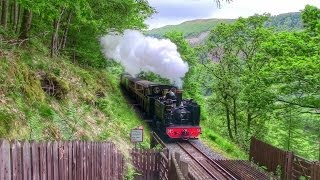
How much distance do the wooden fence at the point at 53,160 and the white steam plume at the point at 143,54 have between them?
22139mm

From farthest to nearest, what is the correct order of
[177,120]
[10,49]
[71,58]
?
1. [71,58]
2. [177,120]
3. [10,49]

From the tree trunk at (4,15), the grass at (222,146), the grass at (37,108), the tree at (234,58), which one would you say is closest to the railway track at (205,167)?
the grass at (37,108)

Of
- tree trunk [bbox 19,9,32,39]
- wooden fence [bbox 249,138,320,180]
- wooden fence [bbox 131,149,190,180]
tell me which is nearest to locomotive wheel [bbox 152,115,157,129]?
wooden fence [bbox 249,138,320,180]

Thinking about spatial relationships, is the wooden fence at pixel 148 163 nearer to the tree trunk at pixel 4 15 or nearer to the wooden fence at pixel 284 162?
the wooden fence at pixel 284 162

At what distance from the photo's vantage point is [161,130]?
76.9ft

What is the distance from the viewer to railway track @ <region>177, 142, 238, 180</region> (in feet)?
45.8

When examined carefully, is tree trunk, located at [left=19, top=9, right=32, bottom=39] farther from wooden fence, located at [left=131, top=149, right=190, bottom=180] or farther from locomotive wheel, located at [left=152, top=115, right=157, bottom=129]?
locomotive wheel, located at [left=152, top=115, right=157, bottom=129]

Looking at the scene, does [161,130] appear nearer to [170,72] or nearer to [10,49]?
[170,72]

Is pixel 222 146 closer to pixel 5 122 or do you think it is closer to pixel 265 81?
pixel 265 81

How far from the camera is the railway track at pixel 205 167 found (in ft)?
45.8

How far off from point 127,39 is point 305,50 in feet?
61.4

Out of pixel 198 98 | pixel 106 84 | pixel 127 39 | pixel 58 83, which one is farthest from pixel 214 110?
pixel 58 83

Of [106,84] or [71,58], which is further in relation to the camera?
[106,84]

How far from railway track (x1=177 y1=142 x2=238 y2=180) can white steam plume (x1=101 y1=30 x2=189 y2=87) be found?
12.9 metres
